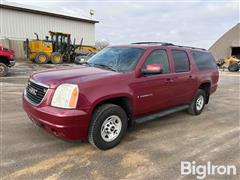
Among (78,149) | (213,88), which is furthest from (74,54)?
(78,149)

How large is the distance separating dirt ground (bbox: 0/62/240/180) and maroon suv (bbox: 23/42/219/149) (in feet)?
1.23

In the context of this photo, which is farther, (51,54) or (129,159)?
(51,54)

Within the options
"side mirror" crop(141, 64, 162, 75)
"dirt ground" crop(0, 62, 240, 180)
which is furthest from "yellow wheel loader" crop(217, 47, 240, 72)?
"side mirror" crop(141, 64, 162, 75)

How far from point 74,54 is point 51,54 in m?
3.04

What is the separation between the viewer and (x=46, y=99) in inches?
140

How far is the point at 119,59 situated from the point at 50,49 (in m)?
18.9

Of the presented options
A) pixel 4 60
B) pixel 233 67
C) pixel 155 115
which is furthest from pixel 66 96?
pixel 233 67

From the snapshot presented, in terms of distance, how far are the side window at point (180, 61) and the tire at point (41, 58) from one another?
1794cm

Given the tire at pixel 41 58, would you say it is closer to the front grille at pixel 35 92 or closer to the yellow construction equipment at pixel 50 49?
the yellow construction equipment at pixel 50 49

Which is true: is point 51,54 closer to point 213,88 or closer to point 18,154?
point 213,88

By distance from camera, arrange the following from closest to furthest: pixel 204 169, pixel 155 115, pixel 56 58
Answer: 1. pixel 204 169
2. pixel 155 115
3. pixel 56 58

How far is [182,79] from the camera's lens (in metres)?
5.32

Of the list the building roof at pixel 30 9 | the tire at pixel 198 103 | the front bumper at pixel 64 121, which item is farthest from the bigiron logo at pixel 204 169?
the building roof at pixel 30 9

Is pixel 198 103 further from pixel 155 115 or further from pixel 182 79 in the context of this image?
pixel 155 115
